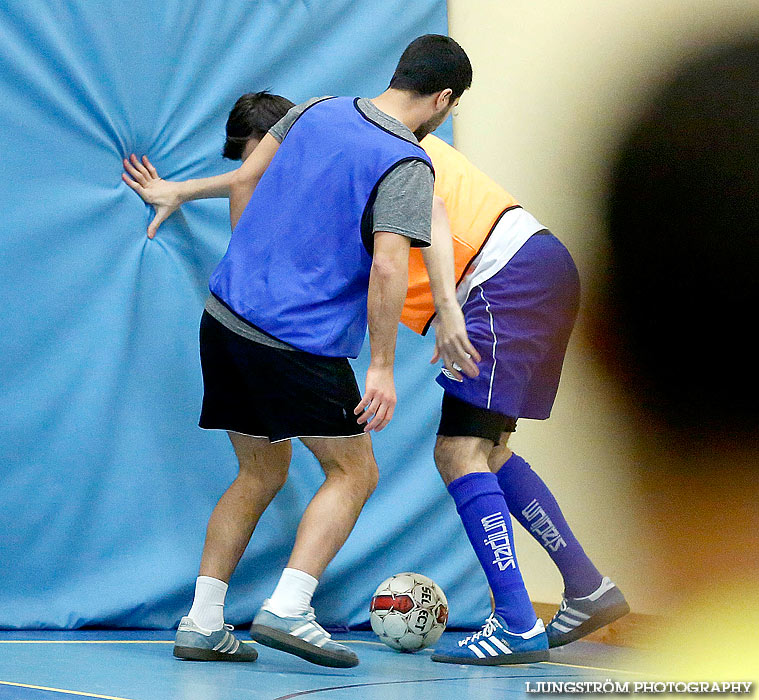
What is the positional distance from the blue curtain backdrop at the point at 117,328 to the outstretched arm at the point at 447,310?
81 cm

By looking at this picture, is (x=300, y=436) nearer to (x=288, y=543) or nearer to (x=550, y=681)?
(x=550, y=681)

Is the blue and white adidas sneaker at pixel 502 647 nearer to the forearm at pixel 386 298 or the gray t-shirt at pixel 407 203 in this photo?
the forearm at pixel 386 298

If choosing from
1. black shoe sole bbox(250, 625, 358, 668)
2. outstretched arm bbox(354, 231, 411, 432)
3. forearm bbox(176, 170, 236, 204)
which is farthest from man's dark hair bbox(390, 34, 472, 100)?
black shoe sole bbox(250, 625, 358, 668)

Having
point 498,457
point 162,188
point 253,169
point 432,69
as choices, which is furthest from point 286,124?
point 498,457

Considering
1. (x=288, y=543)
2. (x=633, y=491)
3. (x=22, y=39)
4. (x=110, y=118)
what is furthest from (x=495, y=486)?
(x=22, y=39)

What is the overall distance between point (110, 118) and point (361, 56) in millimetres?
882

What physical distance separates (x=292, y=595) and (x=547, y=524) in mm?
773

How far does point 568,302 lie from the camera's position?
2445 millimetres

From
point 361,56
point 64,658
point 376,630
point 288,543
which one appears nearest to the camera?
point 64,658

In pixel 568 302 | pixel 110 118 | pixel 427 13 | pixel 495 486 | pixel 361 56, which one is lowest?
pixel 495 486

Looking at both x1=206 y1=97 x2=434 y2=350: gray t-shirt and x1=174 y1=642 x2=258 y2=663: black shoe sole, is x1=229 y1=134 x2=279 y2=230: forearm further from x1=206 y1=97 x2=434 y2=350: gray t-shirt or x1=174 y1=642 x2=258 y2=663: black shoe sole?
x1=174 y1=642 x2=258 y2=663: black shoe sole

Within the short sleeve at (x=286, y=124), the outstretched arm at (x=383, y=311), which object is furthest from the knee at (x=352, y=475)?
the short sleeve at (x=286, y=124)

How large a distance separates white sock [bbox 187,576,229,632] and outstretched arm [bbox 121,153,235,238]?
1.01 meters

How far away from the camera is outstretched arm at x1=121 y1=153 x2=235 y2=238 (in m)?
2.67
